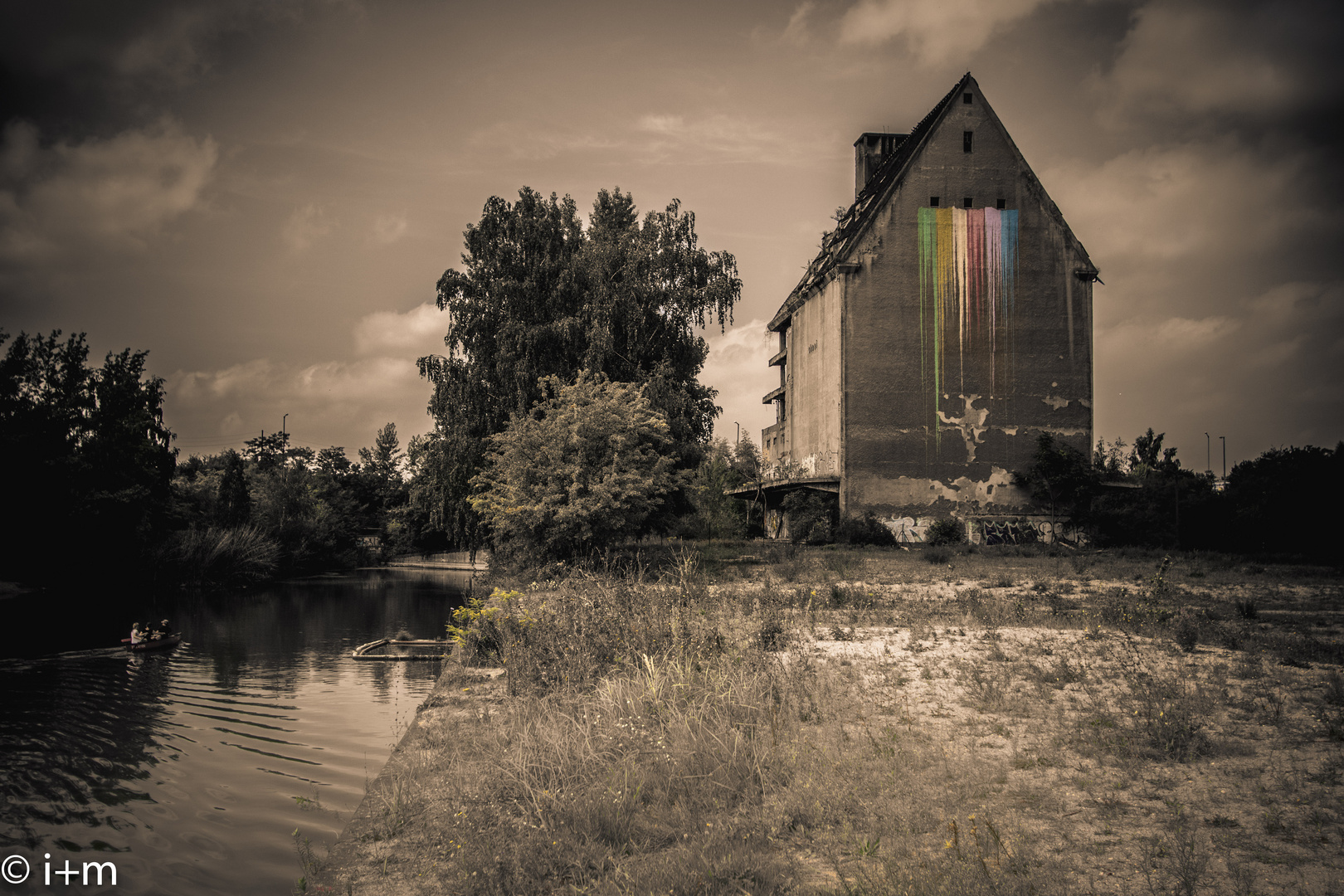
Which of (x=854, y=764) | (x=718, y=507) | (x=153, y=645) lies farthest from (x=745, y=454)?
(x=854, y=764)

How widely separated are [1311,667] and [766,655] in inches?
265

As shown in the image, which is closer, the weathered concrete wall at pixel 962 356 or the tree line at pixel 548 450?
the tree line at pixel 548 450

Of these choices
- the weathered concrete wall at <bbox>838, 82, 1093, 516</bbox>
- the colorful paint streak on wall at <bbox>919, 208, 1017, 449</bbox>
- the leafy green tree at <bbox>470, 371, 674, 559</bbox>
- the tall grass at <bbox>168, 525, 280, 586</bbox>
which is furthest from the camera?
the tall grass at <bbox>168, 525, 280, 586</bbox>

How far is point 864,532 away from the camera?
3656 centimetres

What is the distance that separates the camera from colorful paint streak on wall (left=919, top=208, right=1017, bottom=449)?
39.2m

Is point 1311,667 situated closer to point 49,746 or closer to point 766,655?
point 766,655

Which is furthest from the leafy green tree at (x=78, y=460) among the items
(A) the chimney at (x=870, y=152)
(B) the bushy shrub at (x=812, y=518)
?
(A) the chimney at (x=870, y=152)

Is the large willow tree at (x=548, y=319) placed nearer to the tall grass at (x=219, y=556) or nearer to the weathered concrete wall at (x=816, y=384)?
the weathered concrete wall at (x=816, y=384)

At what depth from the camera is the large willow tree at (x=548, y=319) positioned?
3155cm

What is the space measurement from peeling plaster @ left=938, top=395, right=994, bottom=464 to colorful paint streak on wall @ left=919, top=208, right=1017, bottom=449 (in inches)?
14.9

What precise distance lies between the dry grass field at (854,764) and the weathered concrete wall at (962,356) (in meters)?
25.8

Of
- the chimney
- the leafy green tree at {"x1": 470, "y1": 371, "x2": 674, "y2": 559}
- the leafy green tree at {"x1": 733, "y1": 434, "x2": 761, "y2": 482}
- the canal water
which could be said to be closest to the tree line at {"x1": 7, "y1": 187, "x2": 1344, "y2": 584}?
the leafy green tree at {"x1": 470, "y1": 371, "x2": 674, "y2": 559}

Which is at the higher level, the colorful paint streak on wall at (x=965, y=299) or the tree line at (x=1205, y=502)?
the colorful paint streak on wall at (x=965, y=299)

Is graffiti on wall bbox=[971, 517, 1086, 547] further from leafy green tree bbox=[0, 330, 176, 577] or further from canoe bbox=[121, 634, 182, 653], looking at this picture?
leafy green tree bbox=[0, 330, 176, 577]
